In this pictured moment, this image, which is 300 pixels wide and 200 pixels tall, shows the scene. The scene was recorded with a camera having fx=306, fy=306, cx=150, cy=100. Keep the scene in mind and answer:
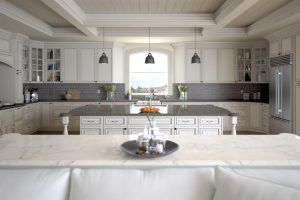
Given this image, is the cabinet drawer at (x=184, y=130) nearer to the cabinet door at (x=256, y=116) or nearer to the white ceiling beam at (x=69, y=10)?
the white ceiling beam at (x=69, y=10)

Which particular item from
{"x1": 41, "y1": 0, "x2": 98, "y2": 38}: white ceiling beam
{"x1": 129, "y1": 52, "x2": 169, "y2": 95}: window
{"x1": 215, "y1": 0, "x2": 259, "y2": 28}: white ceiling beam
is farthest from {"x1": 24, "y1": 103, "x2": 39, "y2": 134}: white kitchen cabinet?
{"x1": 215, "y1": 0, "x2": 259, "y2": 28}: white ceiling beam

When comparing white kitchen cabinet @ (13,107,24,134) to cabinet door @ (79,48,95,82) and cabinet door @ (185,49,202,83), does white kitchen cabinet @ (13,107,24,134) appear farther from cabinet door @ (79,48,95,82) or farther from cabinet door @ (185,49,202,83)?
cabinet door @ (185,49,202,83)

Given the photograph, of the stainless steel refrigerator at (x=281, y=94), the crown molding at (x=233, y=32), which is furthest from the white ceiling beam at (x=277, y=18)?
the stainless steel refrigerator at (x=281, y=94)

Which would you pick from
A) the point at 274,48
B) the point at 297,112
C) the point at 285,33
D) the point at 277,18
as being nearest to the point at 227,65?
the point at 274,48

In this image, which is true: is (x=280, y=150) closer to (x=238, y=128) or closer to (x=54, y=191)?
(x=54, y=191)

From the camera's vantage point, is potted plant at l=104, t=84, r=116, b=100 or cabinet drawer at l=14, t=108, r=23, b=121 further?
potted plant at l=104, t=84, r=116, b=100

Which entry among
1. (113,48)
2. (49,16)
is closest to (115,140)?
(49,16)

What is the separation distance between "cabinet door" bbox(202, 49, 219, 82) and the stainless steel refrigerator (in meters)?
1.62

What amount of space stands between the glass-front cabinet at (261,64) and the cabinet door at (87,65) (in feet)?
15.2

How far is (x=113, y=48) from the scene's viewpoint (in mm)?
8617

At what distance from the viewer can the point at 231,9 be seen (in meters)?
4.90

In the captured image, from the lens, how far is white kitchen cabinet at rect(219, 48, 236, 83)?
8.70m

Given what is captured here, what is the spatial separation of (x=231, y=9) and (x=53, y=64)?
18.3 ft

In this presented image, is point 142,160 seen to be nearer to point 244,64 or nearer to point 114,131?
point 114,131
